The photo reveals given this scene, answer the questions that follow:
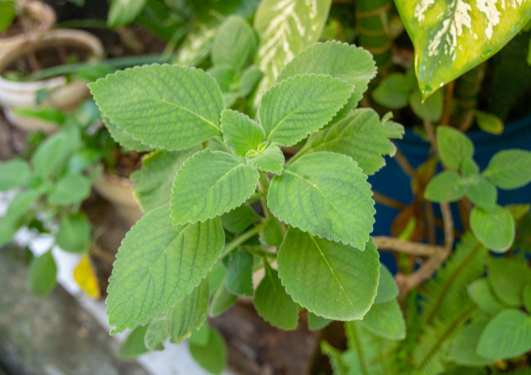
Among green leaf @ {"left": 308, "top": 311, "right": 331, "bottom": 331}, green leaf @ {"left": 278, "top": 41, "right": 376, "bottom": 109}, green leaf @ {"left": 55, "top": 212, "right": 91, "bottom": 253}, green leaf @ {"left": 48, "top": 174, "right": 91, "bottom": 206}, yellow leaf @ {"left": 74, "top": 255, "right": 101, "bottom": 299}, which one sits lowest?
yellow leaf @ {"left": 74, "top": 255, "right": 101, "bottom": 299}

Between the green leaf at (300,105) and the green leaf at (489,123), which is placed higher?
the green leaf at (300,105)

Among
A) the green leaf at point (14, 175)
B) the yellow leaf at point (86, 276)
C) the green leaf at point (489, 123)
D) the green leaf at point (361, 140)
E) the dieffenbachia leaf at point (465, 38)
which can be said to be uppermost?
the dieffenbachia leaf at point (465, 38)

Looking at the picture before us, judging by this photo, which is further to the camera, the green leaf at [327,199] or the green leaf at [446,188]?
the green leaf at [446,188]

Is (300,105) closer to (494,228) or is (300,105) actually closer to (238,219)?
(238,219)

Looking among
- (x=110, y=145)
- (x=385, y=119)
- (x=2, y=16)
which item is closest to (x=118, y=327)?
(x=385, y=119)

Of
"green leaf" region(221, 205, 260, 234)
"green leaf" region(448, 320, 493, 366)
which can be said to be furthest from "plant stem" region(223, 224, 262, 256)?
"green leaf" region(448, 320, 493, 366)

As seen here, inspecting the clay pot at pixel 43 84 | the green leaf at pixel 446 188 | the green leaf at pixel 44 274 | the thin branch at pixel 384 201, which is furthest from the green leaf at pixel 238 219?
the clay pot at pixel 43 84

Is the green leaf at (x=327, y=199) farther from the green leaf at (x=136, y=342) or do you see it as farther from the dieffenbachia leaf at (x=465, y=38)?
the green leaf at (x=136, y=342)

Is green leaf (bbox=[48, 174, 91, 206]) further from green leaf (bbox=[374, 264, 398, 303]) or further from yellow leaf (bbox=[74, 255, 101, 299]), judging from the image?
green leaf (bbox=[374, 264, 398, 303])
